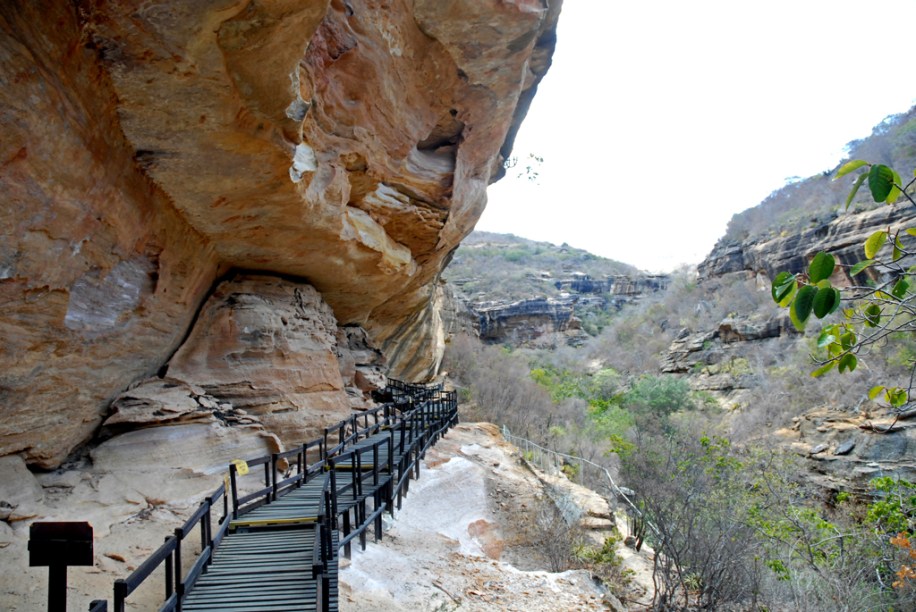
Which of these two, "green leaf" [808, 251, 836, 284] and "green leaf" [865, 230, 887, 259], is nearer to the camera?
"green leaf" [808, 251, 836, 284]

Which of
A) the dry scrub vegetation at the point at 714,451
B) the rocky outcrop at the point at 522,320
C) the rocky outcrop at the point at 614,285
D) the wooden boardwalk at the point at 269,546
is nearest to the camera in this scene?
the wooden boardwalk at the point at 269,546

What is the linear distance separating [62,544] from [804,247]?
39.6 metres

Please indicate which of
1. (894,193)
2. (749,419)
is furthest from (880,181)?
(749,419)

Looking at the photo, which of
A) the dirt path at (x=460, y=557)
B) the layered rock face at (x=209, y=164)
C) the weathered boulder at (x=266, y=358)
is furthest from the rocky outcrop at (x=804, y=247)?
the weathered boulder at (x=266, y=358)

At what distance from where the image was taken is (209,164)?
582 centimetres

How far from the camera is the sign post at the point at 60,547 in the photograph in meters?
2.53

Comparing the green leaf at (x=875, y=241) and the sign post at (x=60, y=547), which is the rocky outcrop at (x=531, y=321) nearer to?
the sign post at (x=60, y=547)

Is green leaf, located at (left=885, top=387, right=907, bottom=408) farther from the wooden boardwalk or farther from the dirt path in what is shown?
the dirt path

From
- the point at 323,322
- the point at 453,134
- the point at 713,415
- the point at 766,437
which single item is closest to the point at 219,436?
the point at 323,322

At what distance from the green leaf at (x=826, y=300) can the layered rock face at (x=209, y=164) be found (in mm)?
4136

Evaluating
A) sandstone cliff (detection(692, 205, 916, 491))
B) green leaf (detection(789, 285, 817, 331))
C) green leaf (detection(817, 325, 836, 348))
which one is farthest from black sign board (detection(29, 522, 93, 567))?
sandstone cliff (detection(692, 205, 916, 491))

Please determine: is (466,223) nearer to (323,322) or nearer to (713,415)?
(323,322)

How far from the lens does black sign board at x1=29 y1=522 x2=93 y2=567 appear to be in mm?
2535

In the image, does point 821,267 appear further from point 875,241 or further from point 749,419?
point 749,419
